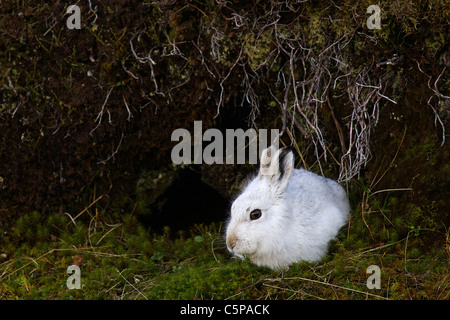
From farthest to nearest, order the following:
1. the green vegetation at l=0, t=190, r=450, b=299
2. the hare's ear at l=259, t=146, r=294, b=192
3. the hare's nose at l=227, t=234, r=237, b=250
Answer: the hare's ear at l=259, t=146, r=294, b=192
the hare's nose at l=227, t=234, r=237, b=250
the green vegetation at l=0, t=190, r=450, b=299

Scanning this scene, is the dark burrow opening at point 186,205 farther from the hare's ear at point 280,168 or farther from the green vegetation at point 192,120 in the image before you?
the hare's ear at point 280,168

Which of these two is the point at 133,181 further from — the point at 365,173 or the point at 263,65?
the point at 365,173

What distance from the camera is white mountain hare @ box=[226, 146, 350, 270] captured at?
5516 millimetres

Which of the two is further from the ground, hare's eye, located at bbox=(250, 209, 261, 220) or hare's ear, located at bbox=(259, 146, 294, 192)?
hare's ear, located at bbox=(259, 146, 294, 192)

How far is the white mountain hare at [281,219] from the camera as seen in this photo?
18.1ft

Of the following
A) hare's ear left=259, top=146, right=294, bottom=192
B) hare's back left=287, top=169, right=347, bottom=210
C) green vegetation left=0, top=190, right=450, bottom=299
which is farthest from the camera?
hare's back left=287, top=169, right=347, bottom=210

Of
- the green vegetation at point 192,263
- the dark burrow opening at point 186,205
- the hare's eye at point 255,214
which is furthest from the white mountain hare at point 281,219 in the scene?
the dark burrow opening at point 186,205

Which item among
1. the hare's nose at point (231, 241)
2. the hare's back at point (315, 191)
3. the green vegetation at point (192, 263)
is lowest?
the green vegetation at point (192, 263)

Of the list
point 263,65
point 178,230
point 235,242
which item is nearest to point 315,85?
point 263,65

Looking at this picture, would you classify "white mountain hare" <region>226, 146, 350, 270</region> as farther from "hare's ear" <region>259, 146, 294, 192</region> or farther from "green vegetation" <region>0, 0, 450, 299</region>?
"green vegetation" <region>0, 0, 450, 299</region>

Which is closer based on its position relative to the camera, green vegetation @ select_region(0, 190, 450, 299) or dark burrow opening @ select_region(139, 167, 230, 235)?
green vegetation @ select_region(0, 190, 450, 299)

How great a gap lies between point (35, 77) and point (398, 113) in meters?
4.60

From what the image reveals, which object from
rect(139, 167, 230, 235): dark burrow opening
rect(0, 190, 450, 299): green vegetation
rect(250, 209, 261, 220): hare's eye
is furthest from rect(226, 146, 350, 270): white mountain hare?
rect(139, 167, 230, 235): dark burrow opening

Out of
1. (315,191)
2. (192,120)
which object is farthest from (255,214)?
(192,120)
